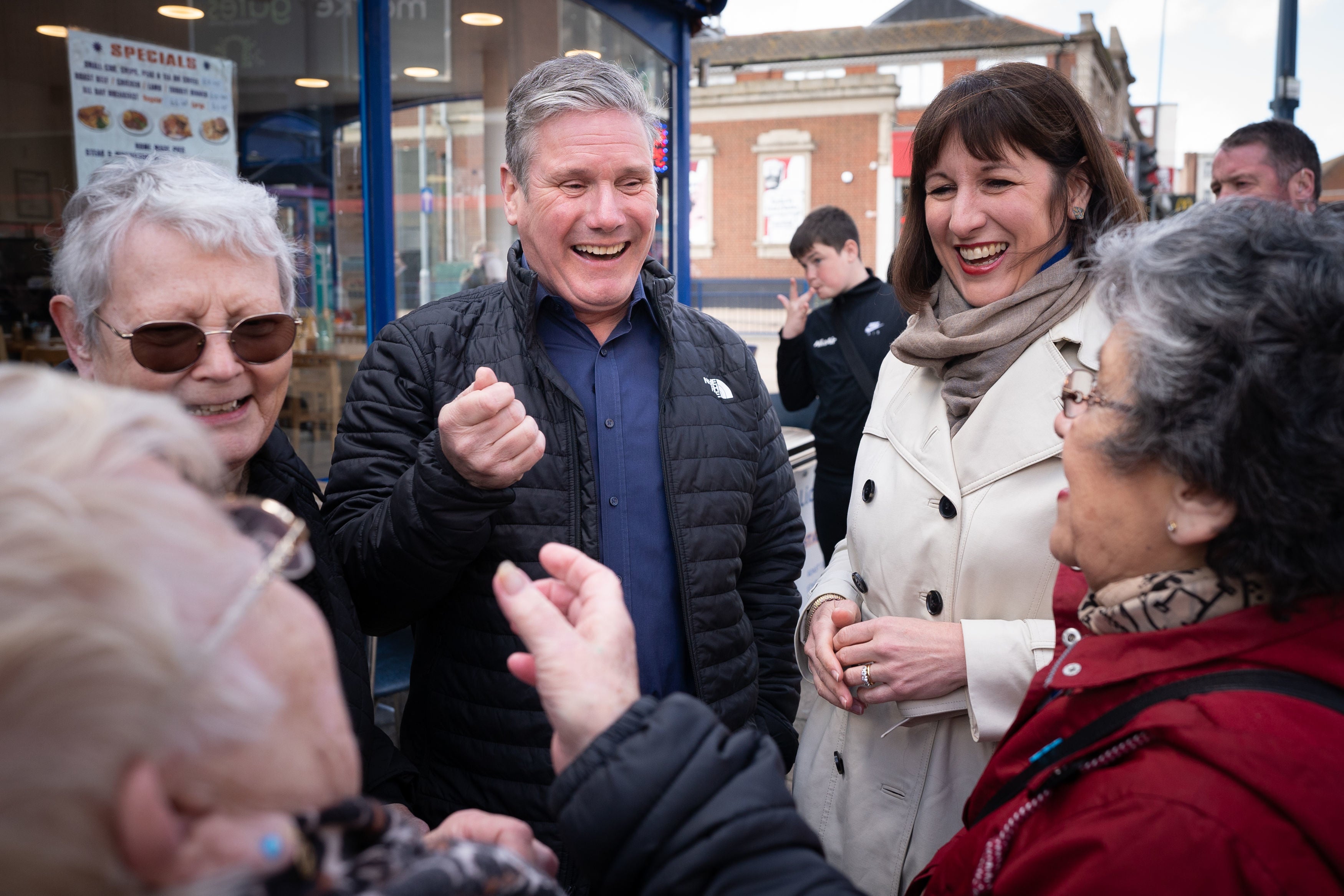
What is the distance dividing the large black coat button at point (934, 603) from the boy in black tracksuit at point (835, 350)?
294 cm

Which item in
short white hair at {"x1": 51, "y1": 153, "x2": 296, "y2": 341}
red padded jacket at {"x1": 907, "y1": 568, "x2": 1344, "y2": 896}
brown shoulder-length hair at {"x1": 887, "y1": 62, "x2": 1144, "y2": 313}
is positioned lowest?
red padded jacket at {"x1": 907, "y1": 568, "x2": 1344, "y2": 896}

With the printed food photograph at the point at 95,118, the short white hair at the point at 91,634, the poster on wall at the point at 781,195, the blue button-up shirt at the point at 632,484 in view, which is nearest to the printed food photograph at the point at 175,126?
the printed food photograph at the point at 95,118

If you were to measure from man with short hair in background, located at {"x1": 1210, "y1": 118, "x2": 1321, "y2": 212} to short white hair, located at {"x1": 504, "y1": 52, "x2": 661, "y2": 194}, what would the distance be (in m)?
4.09

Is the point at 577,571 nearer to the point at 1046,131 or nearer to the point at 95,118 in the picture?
the point at 1046,131

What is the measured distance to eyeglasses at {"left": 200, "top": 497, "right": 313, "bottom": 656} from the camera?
0.82 meters

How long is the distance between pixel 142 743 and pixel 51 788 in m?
0.06

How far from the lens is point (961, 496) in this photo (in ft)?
6.48

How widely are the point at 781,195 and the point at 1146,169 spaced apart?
16.0 meters

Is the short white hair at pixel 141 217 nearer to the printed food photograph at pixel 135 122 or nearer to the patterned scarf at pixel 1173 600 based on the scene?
the patterned scarf at pixel 1173 600

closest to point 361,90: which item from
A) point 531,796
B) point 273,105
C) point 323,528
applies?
point 273,105

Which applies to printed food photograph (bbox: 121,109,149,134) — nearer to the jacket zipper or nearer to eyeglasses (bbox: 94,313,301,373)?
eyeglasses (bbox: 94,313,301,373)

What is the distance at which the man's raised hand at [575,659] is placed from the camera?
1.11m

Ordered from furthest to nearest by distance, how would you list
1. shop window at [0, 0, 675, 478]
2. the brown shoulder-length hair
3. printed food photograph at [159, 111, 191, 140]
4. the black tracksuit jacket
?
the black tracksuit jacket < shop window at [0, 0, 675, 478] < printed food photograph at [159, 111, 191, 140] < the brown shoulder-length hair

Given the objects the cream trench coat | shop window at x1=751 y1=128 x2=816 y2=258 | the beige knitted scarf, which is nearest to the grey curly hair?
the cream trench coat
